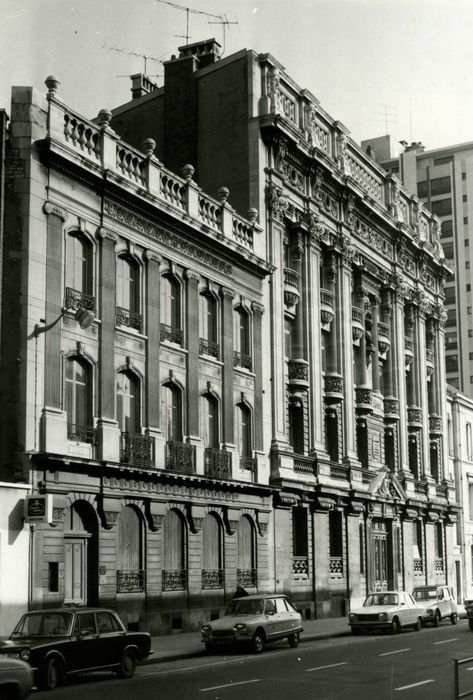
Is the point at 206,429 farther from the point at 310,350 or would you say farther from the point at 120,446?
the point at 310,350

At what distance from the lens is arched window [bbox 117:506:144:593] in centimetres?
3178

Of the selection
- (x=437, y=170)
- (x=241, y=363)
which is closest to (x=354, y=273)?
(x=241, y=363)

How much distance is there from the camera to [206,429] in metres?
37.9

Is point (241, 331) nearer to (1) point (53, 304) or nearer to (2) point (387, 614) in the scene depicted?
(2) point (387, 614)

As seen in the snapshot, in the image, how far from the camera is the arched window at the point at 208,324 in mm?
38031

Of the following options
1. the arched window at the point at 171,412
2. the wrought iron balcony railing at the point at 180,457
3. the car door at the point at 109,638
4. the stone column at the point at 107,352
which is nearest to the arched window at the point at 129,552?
the stone column at the point at 107,352

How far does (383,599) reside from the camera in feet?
122

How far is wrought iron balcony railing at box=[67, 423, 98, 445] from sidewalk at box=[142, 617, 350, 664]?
19.6 ft

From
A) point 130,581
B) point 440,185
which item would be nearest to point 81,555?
point 130,581

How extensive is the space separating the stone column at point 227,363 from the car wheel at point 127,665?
640 inches

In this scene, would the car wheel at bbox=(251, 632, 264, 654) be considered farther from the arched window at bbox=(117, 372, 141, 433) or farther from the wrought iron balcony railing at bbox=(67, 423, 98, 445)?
the arched window at bbox=(117, 372, 141, 433)

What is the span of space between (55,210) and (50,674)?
14638 mm

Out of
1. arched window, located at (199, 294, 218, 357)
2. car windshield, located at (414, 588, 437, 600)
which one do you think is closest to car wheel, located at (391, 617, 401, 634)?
car windshield, located at (414, 588, 437, 600)

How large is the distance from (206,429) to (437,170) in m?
78.2
